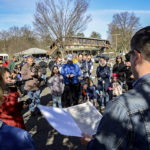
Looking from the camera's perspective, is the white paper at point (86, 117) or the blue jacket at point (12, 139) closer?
the blue jacket at point (12, 139)

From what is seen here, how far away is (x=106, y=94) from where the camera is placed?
205 inches

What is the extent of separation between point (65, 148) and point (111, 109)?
2.65 m

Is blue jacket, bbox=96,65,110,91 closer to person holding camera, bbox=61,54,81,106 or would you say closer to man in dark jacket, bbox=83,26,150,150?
person holding camera, bbox=61,54,81,106

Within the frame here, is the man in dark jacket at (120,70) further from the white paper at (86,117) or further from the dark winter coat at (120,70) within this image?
the white paper at (86,117)

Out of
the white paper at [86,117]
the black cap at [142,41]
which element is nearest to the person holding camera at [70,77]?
the white paper at [86,117]

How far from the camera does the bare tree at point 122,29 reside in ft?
147

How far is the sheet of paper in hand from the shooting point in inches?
48.5

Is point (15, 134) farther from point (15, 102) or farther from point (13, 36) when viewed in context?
Result: point (13, 36)

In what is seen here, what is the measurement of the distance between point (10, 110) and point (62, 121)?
1.35 metres

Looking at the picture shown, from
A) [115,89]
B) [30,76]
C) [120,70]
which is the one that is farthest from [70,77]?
[120,70]

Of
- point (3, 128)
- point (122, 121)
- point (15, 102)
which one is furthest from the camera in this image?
point (15, 102)

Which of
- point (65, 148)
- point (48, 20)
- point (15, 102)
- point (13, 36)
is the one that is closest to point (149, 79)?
point (15, 102)

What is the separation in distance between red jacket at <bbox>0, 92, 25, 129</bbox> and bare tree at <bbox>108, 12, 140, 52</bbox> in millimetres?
44173

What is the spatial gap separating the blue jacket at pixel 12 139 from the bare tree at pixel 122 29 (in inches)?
1779
